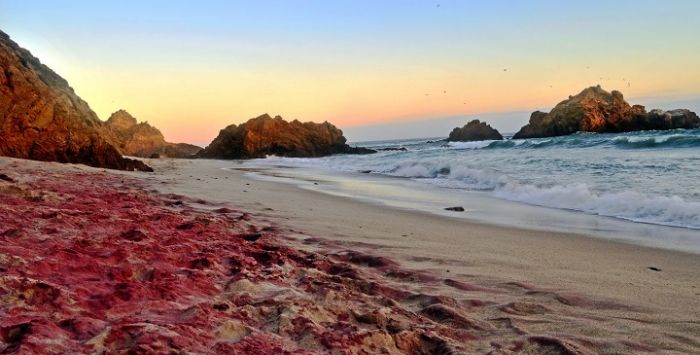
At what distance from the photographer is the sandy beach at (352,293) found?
248 centimetres

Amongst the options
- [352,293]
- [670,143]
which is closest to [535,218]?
[352,293]

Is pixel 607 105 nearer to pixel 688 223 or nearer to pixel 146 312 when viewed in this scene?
pixel 688 223

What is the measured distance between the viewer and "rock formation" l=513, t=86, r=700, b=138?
180 feet

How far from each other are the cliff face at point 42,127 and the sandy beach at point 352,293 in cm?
1014

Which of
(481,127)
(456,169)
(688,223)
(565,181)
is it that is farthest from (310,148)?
(688,223)

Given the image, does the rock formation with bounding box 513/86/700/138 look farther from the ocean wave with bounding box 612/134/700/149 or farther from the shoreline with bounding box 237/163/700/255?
the shoreline with bounding box 237/163/700/255

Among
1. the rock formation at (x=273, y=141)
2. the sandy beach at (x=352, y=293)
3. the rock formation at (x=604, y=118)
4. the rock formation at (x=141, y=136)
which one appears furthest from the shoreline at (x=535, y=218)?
the rock formation at (x=141, y=136)

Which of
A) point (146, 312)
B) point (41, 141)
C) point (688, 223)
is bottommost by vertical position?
point (688, 223)

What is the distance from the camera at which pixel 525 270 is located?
14.6ft

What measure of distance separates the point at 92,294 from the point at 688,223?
7.95m

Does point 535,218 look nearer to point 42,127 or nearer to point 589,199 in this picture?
point 589,199

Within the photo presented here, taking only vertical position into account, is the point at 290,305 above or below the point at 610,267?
above

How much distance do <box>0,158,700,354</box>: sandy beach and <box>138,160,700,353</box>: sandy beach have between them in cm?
2

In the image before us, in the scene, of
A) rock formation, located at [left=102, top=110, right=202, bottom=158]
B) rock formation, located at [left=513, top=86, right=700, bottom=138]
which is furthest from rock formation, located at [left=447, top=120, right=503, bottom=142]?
rock formation, located at [left=102, top=110, right=202, bottom=158]
